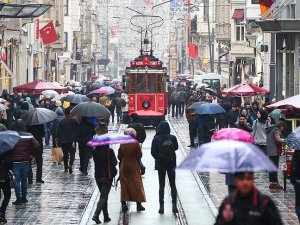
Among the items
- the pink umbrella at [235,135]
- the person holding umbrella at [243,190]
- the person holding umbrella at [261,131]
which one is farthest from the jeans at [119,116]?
the person holding umbrella at [243,190]

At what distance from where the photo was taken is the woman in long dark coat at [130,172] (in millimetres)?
18312

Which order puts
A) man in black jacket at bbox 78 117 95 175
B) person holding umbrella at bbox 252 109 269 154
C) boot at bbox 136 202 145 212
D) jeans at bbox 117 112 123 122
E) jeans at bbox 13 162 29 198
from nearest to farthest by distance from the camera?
1. boot at bbox 136 202 145 212
2. jeans at bbox 13 162 29 198
3. person holding umbrella at bbox 252 109 269 154
4. man in black jacket at bbox 78 117 95 175
5. jeans at bbox 117 112 123 122

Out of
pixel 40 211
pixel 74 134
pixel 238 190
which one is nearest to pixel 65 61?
pixel 74 134

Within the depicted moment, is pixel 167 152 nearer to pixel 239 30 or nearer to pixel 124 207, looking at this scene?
pixel 124 207

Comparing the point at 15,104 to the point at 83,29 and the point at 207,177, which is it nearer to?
the point at 207,177

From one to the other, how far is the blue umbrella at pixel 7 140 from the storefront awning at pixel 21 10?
12.6 m

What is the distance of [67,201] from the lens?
21438 mm

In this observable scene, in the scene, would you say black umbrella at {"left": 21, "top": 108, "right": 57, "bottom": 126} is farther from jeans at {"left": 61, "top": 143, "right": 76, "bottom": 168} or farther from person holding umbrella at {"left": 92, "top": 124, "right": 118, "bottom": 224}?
person holding umbrella at {"left": 92, "top": 124, "right": 118, "bottom": 224}

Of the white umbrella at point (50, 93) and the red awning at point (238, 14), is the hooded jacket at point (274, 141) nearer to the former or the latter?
the white umbrella at point (50, 93)

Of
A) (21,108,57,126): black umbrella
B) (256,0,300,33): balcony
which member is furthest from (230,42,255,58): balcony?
(21,108,57,126): black umbrella

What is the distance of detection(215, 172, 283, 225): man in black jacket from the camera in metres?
9.61

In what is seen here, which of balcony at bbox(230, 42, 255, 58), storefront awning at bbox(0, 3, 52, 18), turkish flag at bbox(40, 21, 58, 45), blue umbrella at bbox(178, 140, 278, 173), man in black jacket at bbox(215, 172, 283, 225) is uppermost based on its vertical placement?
turkish flag at bbox(40, 21, 58, 45)

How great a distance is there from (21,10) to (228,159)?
22.7 meters

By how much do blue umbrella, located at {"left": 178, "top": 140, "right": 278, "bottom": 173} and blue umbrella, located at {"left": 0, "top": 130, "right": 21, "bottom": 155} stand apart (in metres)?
7.96
